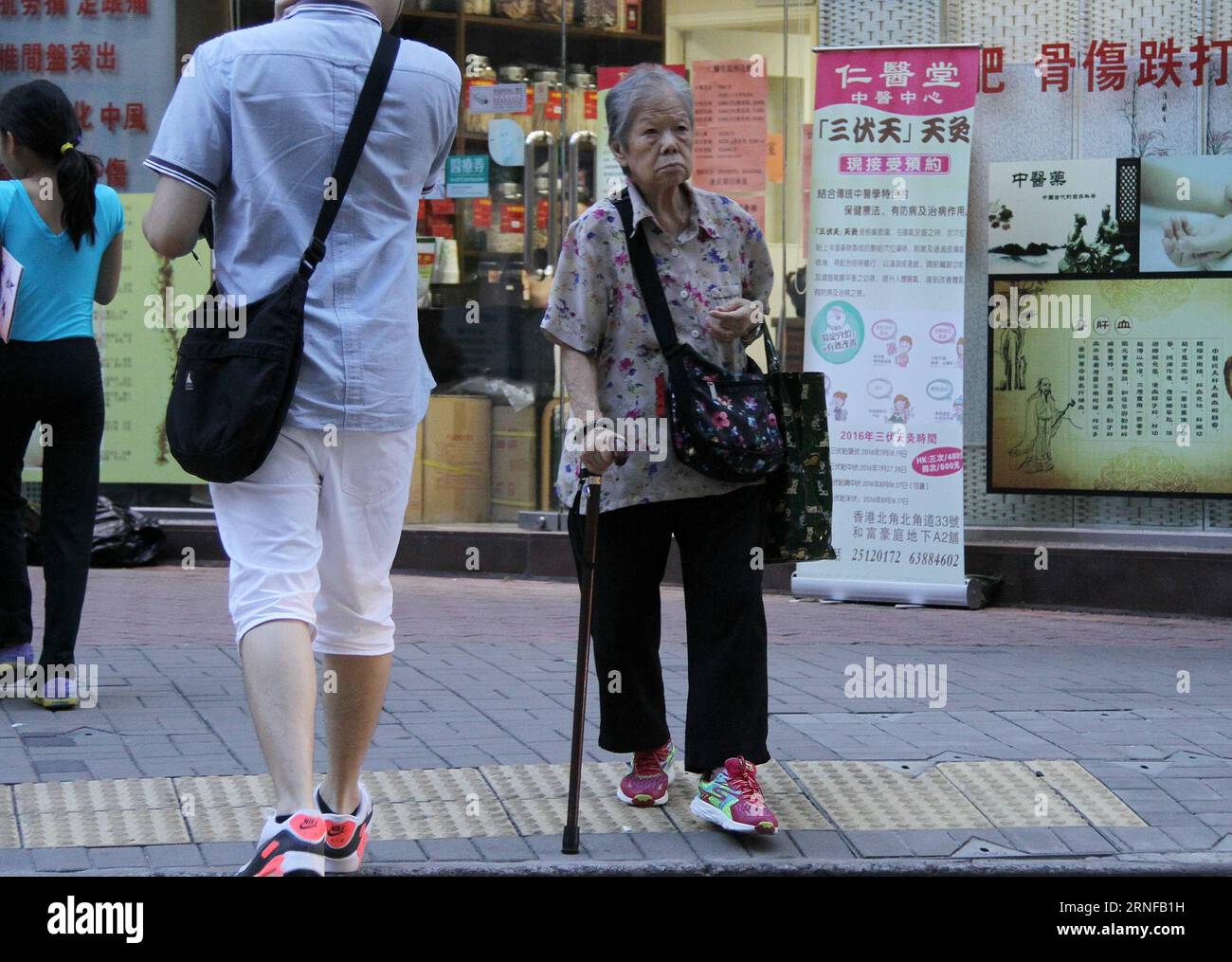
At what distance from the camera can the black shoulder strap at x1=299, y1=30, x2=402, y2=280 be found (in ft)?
11.4

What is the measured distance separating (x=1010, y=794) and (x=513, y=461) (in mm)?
5646

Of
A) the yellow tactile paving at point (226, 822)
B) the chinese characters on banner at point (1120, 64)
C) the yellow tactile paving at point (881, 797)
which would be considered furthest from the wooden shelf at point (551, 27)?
the yellow tactile paving at point (226, 822)

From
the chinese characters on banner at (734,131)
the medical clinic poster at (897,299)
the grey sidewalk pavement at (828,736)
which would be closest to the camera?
the grey sidewalk pavement at (828,736)

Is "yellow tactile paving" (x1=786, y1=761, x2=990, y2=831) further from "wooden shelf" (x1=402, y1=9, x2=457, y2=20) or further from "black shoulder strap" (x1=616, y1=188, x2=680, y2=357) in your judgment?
"wooden shelf" (x1=402, y1=9, x2=457, y2=20)

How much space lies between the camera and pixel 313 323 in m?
3.50

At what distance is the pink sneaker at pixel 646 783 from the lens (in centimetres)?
454

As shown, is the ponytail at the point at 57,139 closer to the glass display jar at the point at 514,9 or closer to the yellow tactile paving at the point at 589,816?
the yellow tactile paving at the point at 589,816

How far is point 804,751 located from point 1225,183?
460 cm

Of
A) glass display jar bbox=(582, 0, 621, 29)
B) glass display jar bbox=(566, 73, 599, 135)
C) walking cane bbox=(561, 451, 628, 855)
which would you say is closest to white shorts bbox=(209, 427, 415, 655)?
walking cane bbox=(561, 451, 628, 855)

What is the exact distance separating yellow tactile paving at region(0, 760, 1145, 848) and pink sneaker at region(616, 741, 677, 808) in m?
0.03

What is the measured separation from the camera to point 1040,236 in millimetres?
8672

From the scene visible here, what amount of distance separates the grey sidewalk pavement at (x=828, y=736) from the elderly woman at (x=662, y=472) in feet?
0.99

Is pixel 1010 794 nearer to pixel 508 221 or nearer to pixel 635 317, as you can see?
pixel 635 317

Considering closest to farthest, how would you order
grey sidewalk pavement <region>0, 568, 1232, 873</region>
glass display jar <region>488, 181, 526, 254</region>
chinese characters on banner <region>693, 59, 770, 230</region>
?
grey sidewalk pavement <region>0, 568, 1232, 873</region> < chinese characters on banner <region>693, 59, 770, 230</region> < glass display jar <region>488, 181, 526, 254</region>
